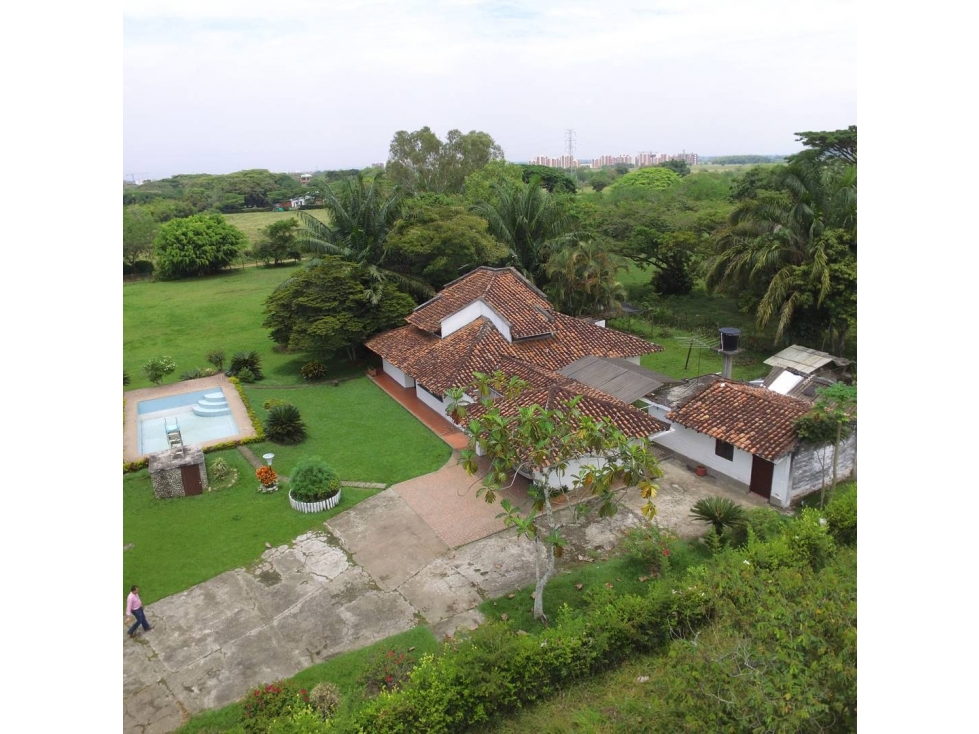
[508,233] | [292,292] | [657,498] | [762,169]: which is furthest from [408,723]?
[762,169]

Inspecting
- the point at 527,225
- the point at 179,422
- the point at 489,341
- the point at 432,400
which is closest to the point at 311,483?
the point at 432,400

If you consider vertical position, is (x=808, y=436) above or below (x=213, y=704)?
above

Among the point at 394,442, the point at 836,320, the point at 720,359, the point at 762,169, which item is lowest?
the point at 394,442

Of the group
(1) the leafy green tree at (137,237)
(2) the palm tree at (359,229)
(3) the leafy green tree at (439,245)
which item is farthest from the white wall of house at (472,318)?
(1) the leafy green tree at (137,237)

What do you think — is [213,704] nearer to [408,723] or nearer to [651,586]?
[408,723]

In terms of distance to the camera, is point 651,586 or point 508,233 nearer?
point 651,586

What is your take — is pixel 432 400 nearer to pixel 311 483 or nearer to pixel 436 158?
pixel 311 483

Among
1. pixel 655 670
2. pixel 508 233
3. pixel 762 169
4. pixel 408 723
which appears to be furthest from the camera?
pixel 762 169
